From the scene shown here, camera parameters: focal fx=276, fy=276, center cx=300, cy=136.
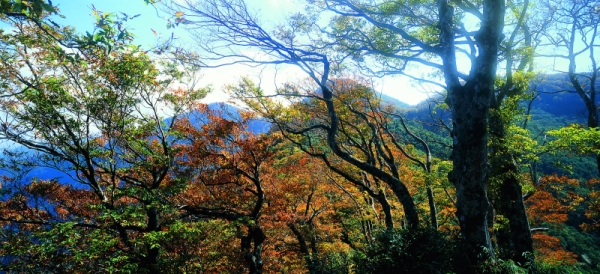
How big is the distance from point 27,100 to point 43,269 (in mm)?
4511

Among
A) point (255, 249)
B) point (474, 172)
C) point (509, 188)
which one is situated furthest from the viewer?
point (255, 249)

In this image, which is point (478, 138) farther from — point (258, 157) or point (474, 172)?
point (258, 157)

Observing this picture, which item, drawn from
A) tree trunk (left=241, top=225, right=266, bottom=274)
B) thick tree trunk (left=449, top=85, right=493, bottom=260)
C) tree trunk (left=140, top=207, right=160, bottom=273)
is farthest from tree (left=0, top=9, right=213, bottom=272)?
thick tree trunk (left=449, top=85, right=493, bottom=260)

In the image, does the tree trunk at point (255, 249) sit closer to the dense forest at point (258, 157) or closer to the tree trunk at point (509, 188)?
the dense forest at point (258, 157)

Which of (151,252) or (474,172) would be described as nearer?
(474,172)

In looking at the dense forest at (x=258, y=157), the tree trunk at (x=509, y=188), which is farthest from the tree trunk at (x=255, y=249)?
the tree trunk at (x=509, y=188)

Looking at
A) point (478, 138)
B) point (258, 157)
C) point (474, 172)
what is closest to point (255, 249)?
point (258, 157)

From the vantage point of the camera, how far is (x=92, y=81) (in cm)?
809

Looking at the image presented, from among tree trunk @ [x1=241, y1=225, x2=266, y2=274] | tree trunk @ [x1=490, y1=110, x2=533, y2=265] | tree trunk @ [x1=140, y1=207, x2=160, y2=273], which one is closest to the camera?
tree trunk @ [x1=490, y1=110, x2=533, y2=265]

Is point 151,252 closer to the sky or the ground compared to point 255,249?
closer to the sky

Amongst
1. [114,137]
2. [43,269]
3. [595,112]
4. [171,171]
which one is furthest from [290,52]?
[595,112]

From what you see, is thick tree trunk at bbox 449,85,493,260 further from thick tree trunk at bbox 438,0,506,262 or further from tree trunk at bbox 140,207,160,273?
tree trunk at bbox 140,207,160,273

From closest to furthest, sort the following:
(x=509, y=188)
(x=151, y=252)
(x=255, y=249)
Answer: (x=509, y=188) → (x=151, y=252) → (x=255, y=249)

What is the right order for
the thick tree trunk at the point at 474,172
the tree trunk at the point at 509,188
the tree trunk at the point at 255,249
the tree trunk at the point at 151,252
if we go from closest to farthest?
1. the thick tree trunk at the point at 474,172
2. the tree trunk at the point at 509,188
3. the tree trunk at the point at 151,252
4. the tree trunk at the point at 255,249
